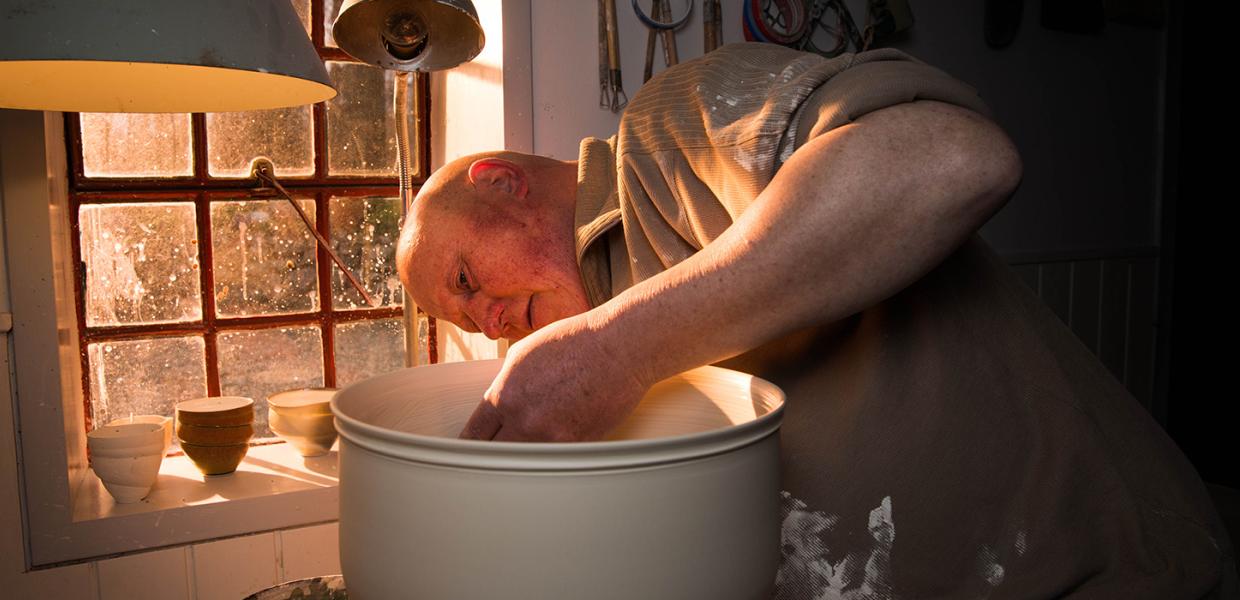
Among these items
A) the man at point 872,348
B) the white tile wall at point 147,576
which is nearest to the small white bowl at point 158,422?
the white tile wall at point 147,576

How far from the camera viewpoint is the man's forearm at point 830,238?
63 centimetres

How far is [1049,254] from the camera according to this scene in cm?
222

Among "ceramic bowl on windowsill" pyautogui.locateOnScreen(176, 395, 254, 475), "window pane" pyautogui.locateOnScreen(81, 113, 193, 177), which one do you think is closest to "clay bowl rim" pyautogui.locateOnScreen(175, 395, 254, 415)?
"ceramic bowl on windowsill" pyautogui.locateOnScreen(176, 395, 254, 475)

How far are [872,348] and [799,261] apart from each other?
0.66ft

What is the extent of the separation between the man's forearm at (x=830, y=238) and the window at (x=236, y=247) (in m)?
1.13

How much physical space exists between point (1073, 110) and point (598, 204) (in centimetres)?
172

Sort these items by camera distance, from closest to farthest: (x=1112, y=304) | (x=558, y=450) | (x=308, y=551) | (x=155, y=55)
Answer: (x=558, y=450) < (x=155, y=55) < (x=308, y=551) < (x=1112, y=304)

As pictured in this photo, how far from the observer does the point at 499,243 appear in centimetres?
106

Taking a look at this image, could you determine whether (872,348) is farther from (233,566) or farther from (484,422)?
(233,566)

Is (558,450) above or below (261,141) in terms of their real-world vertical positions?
below

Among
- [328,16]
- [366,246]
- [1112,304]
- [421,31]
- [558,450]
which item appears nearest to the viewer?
[558,450]

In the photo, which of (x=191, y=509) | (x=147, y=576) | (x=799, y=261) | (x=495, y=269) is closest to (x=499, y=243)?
(x=495, y=269)

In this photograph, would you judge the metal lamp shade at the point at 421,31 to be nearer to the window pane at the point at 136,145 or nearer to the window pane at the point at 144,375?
the window pane at the point at 136,145

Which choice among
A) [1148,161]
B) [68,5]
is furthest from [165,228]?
[1148,161]
